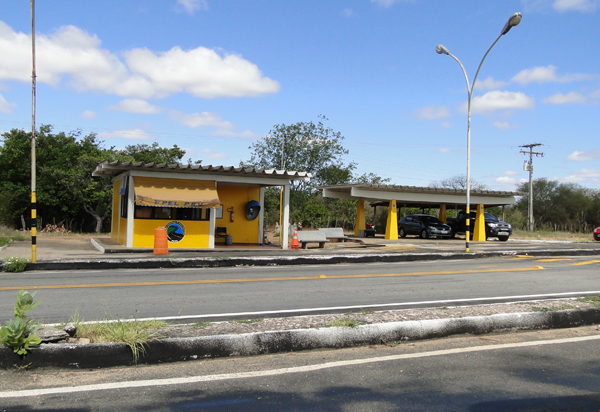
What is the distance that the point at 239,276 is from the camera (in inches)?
469

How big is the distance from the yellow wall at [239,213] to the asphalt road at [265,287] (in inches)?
338

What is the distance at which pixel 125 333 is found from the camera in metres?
5.30

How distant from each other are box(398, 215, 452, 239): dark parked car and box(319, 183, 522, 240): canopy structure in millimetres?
1419

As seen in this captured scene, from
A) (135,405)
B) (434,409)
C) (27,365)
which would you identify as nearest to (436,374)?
(434,409)

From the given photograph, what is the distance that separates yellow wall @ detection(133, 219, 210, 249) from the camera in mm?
18469

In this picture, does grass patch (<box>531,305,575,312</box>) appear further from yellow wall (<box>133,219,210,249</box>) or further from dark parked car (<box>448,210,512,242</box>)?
dark parked car (<box>448,210,512,242</box>)

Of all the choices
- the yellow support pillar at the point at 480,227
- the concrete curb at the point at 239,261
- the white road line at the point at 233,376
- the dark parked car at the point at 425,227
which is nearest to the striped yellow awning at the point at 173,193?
the concrete curb at the point at 239,261

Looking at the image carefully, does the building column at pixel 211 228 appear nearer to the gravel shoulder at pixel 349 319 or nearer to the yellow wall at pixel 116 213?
the yellow wall at pixel 116 213

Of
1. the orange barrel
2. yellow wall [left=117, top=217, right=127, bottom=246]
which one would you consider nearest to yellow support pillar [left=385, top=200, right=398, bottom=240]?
yellow wall [left=117, top=217, right=127, bottom=246]

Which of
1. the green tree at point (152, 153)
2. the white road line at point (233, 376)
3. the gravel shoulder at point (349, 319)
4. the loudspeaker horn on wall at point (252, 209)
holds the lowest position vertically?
the white road line at point (233, 376)

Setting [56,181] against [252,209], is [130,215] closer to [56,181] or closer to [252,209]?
[252,209]

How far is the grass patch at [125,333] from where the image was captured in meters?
5.16

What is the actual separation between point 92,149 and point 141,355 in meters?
39.2

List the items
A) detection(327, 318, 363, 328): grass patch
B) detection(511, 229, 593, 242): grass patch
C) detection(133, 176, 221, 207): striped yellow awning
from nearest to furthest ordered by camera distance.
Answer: detection(327, 318, 363, 328): grass patch → detection(133, 176, 221, 207): striped yellow awning → detection(511, 229, 593, 242): grass patch
